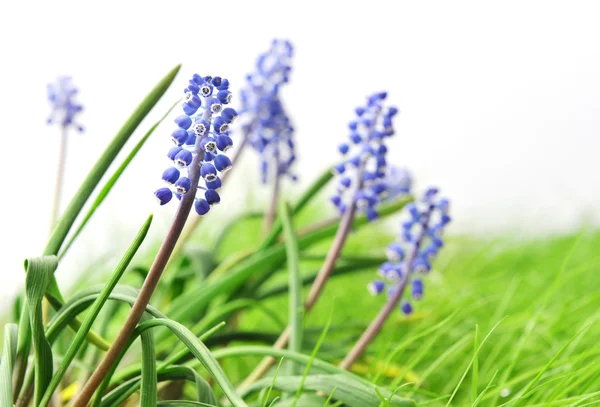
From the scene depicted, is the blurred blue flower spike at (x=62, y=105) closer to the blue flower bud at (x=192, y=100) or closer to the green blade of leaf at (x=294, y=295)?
the green blade of leaf at (x=294, y=295)

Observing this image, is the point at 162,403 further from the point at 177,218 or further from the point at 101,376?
the point at 177,218

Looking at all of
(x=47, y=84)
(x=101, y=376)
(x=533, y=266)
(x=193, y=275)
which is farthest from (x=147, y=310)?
(x=533, y=266)

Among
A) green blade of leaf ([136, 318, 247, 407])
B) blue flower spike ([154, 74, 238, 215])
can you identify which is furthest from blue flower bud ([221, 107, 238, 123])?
green blade of leaf ([136, 318, 247, 407])

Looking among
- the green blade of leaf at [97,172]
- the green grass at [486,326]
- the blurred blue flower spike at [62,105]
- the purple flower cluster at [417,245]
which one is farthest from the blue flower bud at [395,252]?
the blurred blue flower spike at [62,105]

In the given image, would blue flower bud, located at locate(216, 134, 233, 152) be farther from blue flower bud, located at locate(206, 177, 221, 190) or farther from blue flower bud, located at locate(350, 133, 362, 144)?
blue flower bud, located at locate(350, 133, 362, 144)

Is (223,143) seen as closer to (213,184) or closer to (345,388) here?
(213,184)

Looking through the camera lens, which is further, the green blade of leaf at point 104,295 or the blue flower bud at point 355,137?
the blue flower bud at point 355,137

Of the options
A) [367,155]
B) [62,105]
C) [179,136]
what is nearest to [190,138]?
[179,136]
